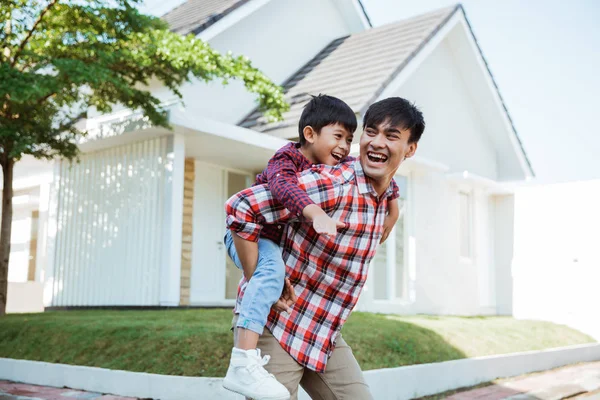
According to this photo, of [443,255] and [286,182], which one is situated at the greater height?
[443,255]

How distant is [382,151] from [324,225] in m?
0.44

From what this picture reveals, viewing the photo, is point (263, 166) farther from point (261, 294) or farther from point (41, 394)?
point (261, 294)

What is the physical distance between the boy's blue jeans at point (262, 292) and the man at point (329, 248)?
0.07m

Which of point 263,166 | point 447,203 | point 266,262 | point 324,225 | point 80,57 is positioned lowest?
point 266,262

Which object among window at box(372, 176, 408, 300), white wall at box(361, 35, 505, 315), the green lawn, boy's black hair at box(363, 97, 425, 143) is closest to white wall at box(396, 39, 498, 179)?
white wall at box(361, 35, 505, 315)

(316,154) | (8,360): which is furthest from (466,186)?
(316,154)

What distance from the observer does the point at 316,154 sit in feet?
9.25

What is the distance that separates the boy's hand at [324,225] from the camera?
2094 millimetres

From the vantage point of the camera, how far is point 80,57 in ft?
28.3

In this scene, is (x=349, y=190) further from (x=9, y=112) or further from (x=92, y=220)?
(x=92, y=220)

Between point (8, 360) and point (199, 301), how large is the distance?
4829mm

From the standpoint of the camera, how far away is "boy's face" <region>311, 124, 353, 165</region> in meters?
2.77

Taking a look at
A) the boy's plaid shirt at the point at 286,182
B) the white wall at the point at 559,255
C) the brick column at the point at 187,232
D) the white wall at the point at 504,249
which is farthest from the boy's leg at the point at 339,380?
the white wall at the point at 504,249

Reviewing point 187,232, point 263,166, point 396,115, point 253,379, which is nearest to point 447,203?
point 263,166
